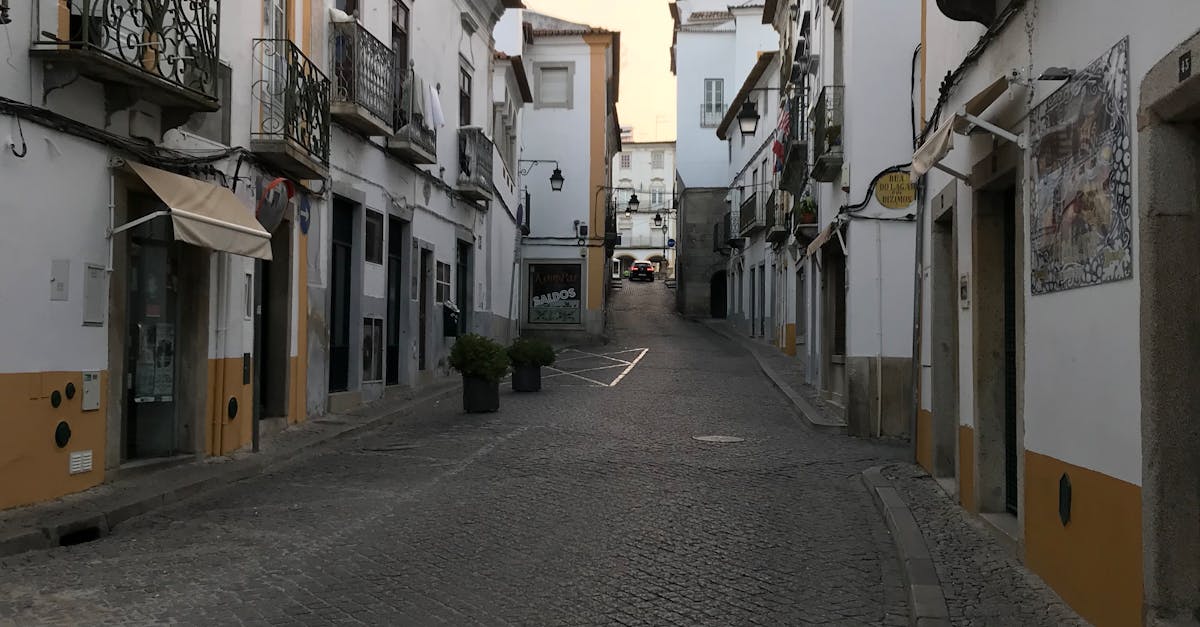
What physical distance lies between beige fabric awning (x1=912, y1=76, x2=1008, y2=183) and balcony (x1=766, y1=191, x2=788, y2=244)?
1984 centimetres

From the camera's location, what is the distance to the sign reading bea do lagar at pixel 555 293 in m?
36.7

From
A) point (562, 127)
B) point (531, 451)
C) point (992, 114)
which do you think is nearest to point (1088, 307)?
point (992, 114)

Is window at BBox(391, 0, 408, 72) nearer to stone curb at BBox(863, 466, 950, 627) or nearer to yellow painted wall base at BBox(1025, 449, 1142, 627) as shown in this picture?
stone curb at BBox(863, 466, 950, 627)

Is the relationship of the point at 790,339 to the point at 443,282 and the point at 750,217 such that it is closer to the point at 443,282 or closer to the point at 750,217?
the point at 750,217

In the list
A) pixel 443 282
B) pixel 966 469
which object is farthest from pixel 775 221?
pixel 966 469

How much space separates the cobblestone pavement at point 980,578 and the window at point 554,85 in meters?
30.4

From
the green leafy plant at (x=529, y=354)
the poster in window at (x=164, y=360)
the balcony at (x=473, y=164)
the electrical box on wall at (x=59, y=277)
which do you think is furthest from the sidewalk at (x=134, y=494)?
the balcony at (x=473, y=164)

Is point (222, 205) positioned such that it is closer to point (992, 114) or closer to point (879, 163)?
point (992, 114)

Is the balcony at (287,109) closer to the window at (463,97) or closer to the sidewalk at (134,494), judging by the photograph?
the sidewalk at (134,494)

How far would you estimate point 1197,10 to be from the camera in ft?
12.9

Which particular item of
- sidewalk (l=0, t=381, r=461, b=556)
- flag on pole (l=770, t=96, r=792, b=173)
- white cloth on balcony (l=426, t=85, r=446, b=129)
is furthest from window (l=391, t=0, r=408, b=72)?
flag on pole (l=770, t=96, r=792, b=173)

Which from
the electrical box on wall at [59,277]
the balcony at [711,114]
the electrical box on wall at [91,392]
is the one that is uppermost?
the balcony at [711,114]

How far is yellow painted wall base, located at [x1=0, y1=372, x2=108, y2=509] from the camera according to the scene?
762 cm

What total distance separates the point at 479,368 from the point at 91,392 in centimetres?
695
